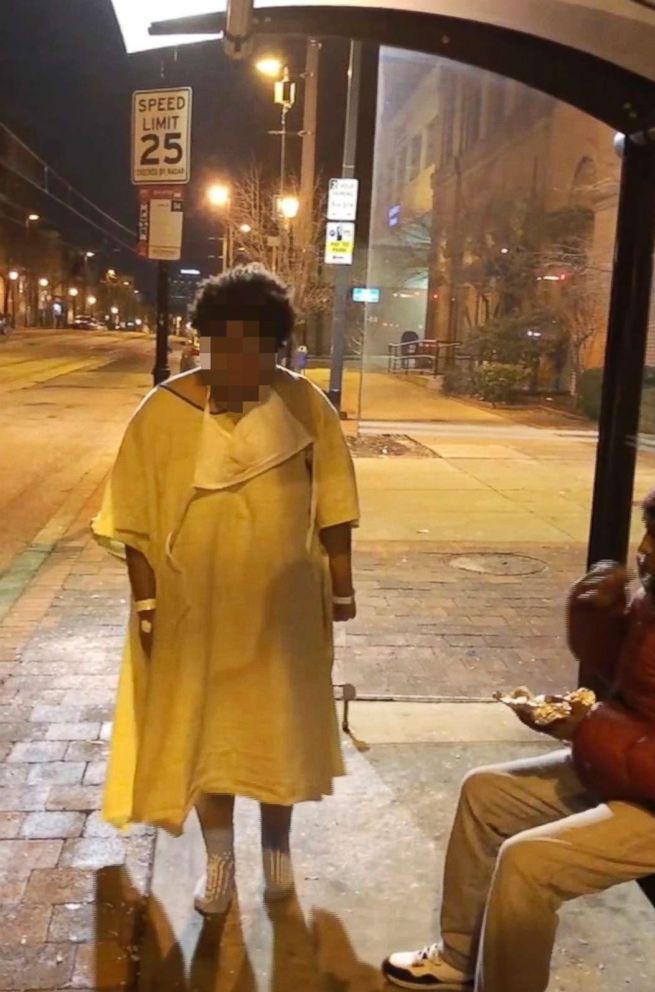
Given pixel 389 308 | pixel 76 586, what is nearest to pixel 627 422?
pixel 76 586

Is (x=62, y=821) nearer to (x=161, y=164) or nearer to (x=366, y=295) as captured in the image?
(x=161, y=164)

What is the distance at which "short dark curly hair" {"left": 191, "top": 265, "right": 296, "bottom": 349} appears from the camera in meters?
2.94

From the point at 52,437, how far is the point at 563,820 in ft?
48.3

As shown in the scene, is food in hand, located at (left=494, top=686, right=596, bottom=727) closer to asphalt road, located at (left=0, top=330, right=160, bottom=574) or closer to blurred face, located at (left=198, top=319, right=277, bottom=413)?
blurred face, located at (left=198, top=319, right=277, bottom=413)

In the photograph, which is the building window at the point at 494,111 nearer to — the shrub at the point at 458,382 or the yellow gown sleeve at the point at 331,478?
the shrub at the point at 458,382

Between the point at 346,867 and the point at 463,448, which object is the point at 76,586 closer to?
the point at 346,867

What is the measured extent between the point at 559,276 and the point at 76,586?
18582mm

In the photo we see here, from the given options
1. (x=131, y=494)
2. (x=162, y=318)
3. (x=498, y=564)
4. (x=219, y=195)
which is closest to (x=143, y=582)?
(x=131, y=494)

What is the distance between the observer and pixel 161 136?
27.6ft

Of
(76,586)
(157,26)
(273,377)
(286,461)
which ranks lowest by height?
(76,586)

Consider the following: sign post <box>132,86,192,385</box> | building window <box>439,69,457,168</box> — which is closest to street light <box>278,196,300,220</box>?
building window <box>439,69,457,168</box>

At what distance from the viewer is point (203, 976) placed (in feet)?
9.59

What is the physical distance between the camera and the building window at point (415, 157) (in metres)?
23.4

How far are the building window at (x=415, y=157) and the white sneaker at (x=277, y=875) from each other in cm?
2143
